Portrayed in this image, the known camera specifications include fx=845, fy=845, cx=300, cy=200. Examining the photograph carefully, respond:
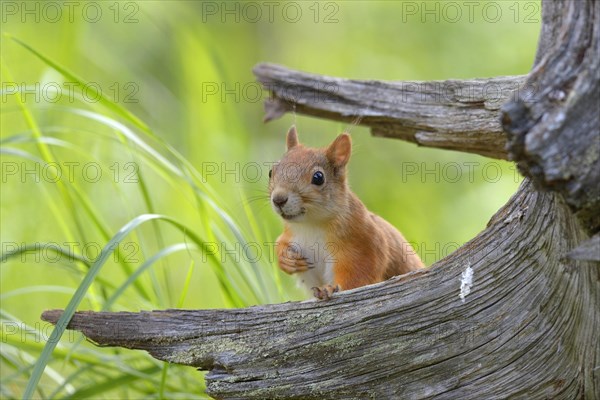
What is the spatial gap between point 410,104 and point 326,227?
1.94 feet

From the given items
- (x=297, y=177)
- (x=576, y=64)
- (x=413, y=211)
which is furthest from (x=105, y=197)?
(x=576, y=64)

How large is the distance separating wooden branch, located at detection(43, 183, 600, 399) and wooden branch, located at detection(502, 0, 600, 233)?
409mm

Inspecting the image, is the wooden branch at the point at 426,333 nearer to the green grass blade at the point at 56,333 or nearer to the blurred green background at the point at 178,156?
the green grass blade at the point at 56,333

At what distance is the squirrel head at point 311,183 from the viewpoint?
3.06 meters

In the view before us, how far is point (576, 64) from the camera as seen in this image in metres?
1.88

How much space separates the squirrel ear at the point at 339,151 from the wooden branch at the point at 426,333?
955 millimetres

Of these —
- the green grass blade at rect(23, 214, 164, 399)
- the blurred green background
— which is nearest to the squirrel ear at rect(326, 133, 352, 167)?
the blurred green background

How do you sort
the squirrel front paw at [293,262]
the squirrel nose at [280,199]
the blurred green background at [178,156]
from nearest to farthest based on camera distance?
the squirrel nose at [280,199]
the squirrel front paw at [293,262]
the blurred green background at [178,156]

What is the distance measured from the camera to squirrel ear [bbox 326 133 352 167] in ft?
10.9

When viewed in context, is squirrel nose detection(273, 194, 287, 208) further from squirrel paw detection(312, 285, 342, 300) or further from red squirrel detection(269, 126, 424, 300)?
squirrel paw detection(312, 285, 342, 300)

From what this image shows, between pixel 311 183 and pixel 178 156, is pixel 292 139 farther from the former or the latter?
pixel 178 156

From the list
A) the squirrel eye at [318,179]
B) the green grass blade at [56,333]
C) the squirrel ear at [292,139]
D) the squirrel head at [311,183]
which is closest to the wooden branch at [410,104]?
the squirrel ear at [292,139]

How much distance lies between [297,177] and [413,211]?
3585 mm

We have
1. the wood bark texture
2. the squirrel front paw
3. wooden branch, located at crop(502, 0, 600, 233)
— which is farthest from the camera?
the squirrel front paw
